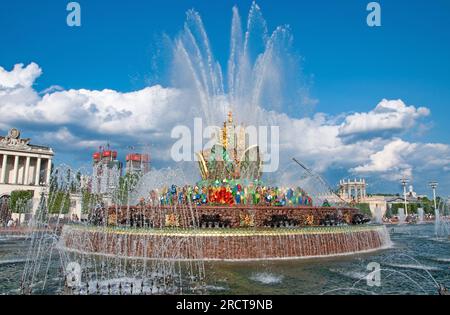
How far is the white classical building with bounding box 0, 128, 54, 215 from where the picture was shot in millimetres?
85250

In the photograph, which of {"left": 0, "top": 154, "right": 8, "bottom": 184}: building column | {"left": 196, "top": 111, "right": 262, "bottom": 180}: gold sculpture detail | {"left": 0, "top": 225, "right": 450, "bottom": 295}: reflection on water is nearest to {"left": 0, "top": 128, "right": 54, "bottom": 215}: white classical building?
{"left": 0, "top": 154, "right": 8, "bottom": 184}: building column

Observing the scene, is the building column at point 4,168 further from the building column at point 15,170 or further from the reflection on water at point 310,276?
the reflection on water at point 310,276

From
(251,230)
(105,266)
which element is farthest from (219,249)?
(105,266)

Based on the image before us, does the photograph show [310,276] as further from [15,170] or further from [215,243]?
[15,170]

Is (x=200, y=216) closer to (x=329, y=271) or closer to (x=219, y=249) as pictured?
(x=219, y=249)

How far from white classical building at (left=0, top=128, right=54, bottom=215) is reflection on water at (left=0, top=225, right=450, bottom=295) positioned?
72961mm

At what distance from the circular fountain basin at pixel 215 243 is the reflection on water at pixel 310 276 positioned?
94 centimetres

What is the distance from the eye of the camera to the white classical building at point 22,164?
85250mm

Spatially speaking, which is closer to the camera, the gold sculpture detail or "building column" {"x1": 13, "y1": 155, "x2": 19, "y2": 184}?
the gold sculpture detail

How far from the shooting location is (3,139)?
3440 inches

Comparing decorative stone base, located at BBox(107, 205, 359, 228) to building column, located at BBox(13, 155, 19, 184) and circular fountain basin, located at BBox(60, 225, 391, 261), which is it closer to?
circular fountain basin, located at BBox(60, 225, 391, 261)

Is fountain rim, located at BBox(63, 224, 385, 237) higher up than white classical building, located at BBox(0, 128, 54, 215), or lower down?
lower down

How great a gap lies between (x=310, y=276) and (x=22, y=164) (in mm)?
91799

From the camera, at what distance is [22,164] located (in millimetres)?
90250
